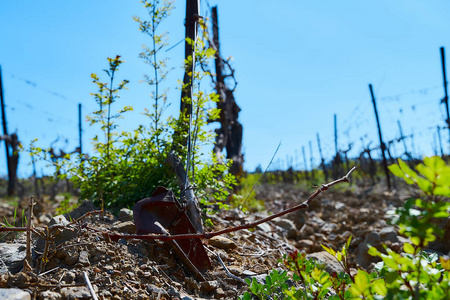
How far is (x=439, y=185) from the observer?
93 centimetres

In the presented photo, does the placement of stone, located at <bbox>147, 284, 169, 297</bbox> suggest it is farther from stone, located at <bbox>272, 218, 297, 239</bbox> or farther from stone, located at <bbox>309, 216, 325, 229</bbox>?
stone, located at <bbox>309, 216, 325, 229</bbox>

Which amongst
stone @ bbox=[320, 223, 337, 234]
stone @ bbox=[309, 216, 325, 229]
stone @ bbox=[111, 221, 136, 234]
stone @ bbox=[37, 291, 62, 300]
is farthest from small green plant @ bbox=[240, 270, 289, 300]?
stone @ bbox=[309, 216, 325, 229]

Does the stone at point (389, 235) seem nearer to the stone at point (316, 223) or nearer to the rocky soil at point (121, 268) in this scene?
the stone at point (316, 223)

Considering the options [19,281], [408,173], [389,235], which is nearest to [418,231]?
[408,173]

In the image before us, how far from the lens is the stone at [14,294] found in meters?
1.45

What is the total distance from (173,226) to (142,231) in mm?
240

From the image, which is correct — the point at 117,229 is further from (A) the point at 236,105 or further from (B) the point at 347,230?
(A) the point at 236,105

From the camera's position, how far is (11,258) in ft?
6.48

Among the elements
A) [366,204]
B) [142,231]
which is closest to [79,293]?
[142,231]

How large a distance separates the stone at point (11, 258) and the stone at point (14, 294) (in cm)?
40

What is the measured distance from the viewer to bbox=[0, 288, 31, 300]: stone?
57.2 inches

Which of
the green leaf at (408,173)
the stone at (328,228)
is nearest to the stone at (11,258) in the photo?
the green leaf at (408,173)

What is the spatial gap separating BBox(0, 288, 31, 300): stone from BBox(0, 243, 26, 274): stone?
40 centimetres

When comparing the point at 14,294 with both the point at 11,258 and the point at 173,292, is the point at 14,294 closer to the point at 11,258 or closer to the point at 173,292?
the point at 11,258
